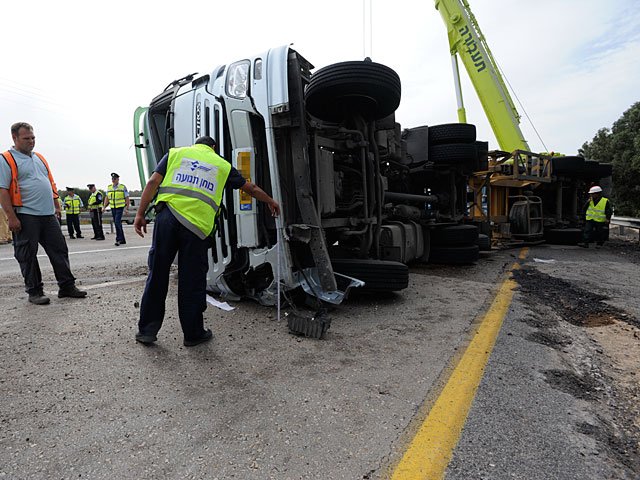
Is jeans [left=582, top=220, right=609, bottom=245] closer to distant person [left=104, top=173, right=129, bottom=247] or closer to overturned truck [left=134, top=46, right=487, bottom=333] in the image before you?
overturned truck [left=134, top=46, right=487, bottom=333]

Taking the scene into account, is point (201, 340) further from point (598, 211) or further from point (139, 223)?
point (598, 211)

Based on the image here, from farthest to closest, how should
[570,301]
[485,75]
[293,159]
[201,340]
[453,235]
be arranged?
[485,75] < [453,235] < [570,301] < [293,159] < [201,340]

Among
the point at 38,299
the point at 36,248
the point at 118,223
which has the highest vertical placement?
the point at 118,223

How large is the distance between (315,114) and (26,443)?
291cm

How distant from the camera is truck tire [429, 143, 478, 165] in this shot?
18.2 feet

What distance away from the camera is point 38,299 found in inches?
136

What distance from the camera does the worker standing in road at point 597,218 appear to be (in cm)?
863

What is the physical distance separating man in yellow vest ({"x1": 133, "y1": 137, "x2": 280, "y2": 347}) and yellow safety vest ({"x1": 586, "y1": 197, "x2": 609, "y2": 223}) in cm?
936

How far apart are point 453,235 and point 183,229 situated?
439 cm

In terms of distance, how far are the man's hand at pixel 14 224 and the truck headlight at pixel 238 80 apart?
219 cm

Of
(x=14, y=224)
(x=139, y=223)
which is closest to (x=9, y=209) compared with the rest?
(x=14, y=224)

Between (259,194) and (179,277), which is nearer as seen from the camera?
(179,277)

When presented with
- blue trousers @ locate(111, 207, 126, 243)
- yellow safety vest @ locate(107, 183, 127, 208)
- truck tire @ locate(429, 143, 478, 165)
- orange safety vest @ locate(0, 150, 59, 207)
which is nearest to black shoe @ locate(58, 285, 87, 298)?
orange safety vest @ locate(0, 150, 59, 207)

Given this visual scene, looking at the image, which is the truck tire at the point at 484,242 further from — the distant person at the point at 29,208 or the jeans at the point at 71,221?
the jeans at the point at 71,221
